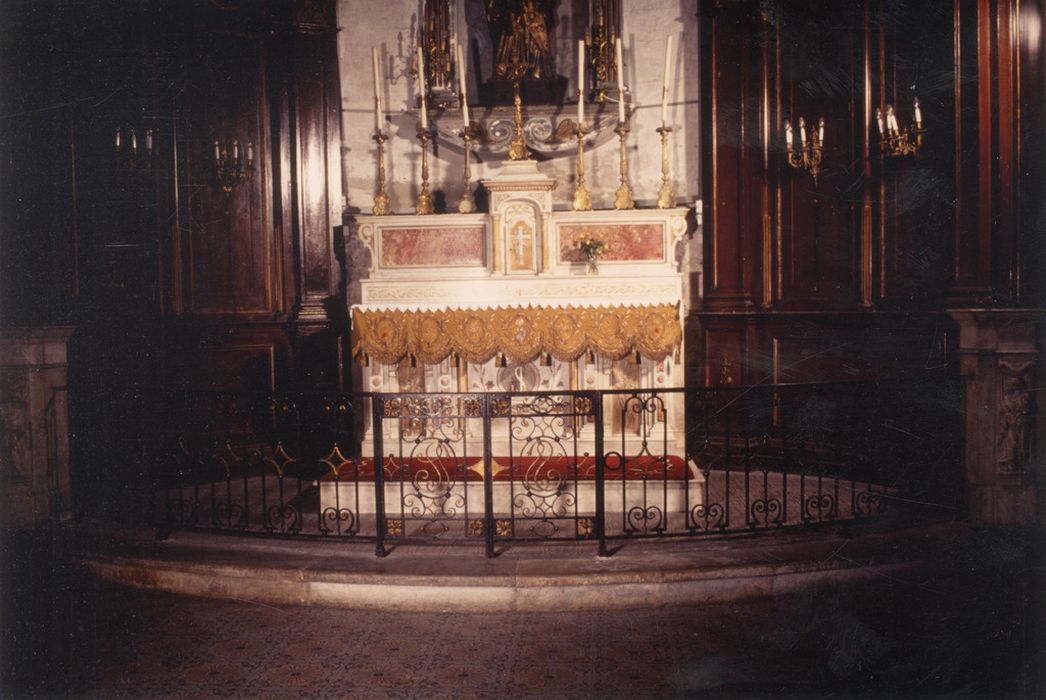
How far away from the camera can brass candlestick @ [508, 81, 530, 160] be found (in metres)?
6.93

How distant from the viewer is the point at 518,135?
7.09 metres

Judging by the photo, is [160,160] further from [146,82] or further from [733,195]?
[733,195]

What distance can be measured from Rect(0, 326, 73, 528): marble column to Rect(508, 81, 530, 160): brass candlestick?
3871 mm

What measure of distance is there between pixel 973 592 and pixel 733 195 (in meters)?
4.18

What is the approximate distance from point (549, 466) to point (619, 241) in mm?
2172

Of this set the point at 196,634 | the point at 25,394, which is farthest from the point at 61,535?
the point at 196,634

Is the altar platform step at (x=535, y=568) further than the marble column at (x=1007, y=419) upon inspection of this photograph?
No

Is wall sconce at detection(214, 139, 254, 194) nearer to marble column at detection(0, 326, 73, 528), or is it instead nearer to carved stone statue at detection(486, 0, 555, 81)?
marble column at detection(0, 326, 73, 528)

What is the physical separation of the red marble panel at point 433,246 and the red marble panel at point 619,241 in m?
0.76

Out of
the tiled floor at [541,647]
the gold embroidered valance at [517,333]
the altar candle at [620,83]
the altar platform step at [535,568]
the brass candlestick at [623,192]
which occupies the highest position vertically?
the altar candle at [620,83]

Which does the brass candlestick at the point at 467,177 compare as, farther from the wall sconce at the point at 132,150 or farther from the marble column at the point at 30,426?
the marble column at the point at 30,426

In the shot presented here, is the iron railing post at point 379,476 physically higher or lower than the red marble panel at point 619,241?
lower

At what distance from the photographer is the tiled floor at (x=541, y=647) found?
3.49 meters

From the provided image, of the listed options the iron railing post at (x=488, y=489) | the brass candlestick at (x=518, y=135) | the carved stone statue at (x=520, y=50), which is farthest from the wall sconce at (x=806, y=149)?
the iron railing post at (x=488, y=489)
